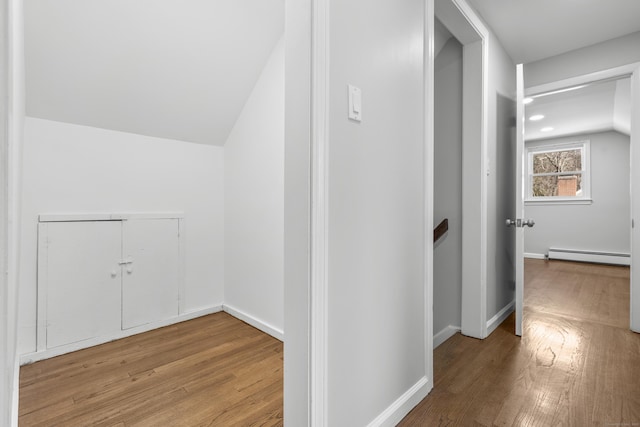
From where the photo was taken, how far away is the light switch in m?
1.06

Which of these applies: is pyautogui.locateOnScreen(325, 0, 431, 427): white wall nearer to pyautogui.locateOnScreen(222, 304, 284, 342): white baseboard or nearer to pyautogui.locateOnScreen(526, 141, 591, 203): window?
pyautogui.locateOnScreen(222, 304, 284, 342): white baseboard

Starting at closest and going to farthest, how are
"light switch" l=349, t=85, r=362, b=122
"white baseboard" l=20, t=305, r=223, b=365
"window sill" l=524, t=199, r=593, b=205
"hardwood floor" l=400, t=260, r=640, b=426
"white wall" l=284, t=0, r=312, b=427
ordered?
"white wall" l=284, t=0, r=312, b=427 → "light switch" l=349, t=85, r=362, b=122 → "hardwood floor" l=400, t=260, r=640, b=426 → "white baseboard" l=20, t=305, r=223, b=365 → "window sill" l=524, t=199, r=593, b=205

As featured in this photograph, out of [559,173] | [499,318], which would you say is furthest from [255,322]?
[559,173]

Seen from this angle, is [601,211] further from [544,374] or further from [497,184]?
[544,374]

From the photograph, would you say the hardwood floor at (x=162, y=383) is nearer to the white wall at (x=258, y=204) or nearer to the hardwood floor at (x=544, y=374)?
the white wall at (x=258, y=204)

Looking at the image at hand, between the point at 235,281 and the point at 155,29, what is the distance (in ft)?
6.48

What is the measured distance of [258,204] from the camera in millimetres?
2434

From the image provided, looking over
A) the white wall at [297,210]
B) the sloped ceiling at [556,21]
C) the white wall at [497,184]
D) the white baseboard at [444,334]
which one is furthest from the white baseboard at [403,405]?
the sloped ceiling at [556,21]

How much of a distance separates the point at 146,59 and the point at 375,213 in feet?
6.26

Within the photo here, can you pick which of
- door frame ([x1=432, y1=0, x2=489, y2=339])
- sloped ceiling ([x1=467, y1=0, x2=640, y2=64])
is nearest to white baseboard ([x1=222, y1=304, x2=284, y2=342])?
door frame ([x1=432, y1=0, x2=489, y2=339])

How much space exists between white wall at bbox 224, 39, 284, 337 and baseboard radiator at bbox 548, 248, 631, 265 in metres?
5.72

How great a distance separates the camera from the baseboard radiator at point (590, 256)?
492 centimetres

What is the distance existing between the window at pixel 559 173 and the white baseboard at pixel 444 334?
4890 mm

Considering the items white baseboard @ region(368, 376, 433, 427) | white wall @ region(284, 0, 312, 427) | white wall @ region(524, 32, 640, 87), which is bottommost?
white baseboard @ region(368, 376, 433, 427)
